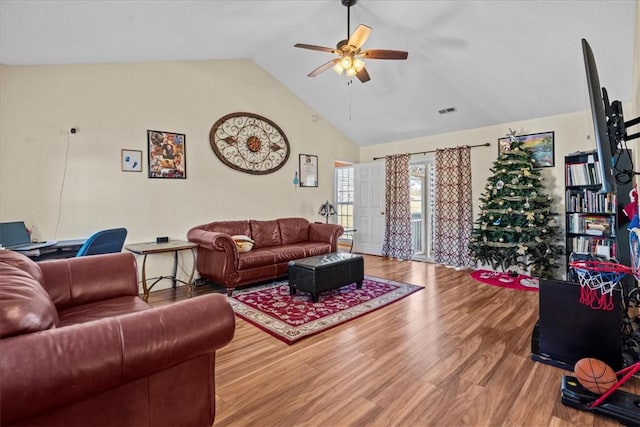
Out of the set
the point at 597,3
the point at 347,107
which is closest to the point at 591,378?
the point at 597,3

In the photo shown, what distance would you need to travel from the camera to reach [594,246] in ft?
12.2

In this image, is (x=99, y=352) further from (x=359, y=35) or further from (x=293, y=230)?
(x=293, y=230)

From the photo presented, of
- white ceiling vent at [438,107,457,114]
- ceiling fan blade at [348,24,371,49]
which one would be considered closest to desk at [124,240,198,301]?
ceiling fan blade at [348,24,371,49]

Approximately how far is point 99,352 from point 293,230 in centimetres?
414

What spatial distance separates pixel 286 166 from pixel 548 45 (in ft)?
12.7

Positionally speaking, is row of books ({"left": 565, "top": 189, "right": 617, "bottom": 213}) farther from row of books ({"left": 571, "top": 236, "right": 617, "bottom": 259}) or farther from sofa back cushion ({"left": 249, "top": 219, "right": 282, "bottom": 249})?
sofa back cushion ({"left": 249, "top": 219, "right": 282, "bottom": 249})

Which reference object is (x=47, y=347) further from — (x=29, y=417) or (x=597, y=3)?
(x=597, y=3)

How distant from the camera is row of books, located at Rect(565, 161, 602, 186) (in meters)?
3.67

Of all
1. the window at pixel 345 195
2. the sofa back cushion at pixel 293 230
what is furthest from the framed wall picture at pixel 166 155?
the window at pixel 345 195

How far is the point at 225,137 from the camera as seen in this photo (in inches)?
182

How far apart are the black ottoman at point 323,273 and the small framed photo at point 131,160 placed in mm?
2334

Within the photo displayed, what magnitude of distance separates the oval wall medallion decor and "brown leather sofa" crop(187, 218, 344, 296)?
0.94 metres

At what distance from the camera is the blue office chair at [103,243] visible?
8.47 feet

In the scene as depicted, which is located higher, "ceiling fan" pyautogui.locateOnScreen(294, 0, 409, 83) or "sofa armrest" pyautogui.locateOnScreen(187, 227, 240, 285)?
"ceiling fan" pyautogui.locateOnScreen(294, 0, 409, 83)
